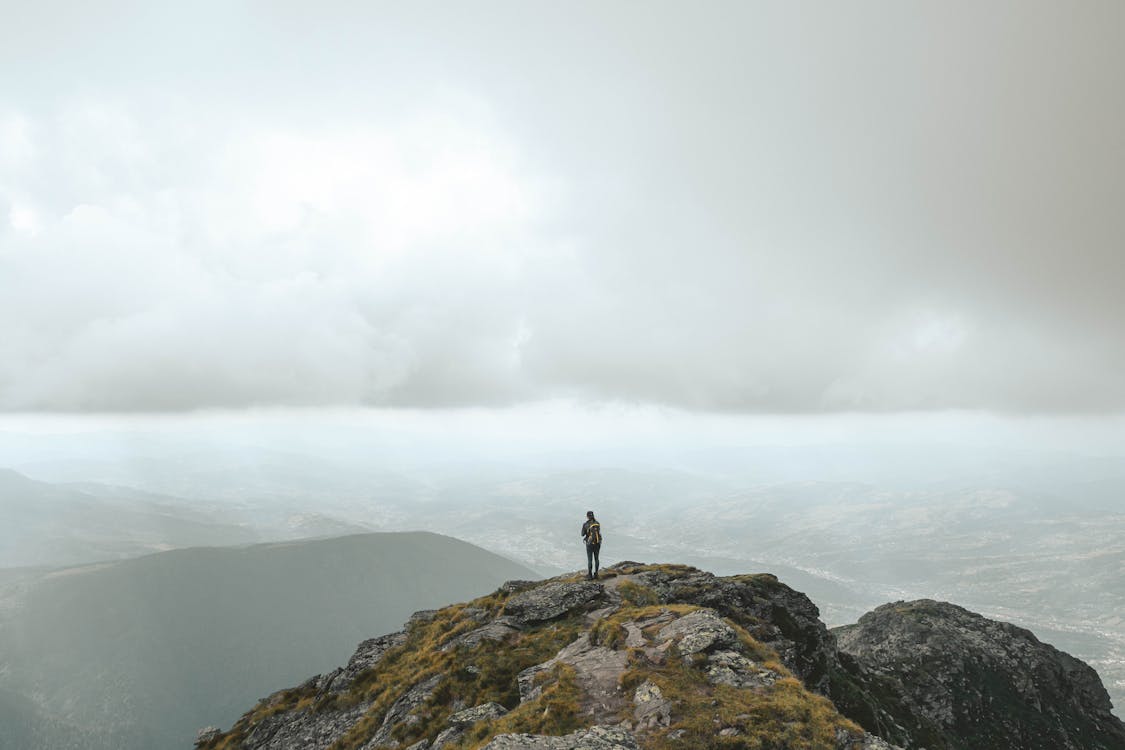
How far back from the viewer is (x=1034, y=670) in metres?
65.6

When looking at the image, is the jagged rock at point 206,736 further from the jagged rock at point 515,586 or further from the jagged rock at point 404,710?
the jagged rock at point 515,586

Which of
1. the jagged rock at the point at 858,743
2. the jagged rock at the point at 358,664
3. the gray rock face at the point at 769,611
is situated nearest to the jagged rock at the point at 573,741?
the jagged rock at the point at 858,743

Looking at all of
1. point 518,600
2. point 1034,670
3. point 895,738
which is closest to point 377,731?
point 518,600

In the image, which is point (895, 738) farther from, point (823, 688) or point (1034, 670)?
point (1034, 670)

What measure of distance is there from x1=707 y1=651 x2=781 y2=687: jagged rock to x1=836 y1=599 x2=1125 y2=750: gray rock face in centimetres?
3810

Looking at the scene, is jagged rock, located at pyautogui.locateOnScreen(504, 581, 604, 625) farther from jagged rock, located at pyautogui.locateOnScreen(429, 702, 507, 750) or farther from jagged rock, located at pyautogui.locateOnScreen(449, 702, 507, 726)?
jagged rock, located at pyautogui.locateOnScreen(429, 702, 507, 750)

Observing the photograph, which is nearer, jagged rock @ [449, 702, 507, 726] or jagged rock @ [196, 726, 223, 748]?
jagged rock @ [449, 702, 507, 726]

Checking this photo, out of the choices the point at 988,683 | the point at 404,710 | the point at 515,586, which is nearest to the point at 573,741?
the point at 404,710

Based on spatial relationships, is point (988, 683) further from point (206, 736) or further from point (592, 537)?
point (206, 736)

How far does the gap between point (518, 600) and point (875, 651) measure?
53.9 metres

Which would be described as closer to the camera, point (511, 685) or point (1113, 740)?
point (511, 685)

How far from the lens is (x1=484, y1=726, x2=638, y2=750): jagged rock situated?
2164 centimetres

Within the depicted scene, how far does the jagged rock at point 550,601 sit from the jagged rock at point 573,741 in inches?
831

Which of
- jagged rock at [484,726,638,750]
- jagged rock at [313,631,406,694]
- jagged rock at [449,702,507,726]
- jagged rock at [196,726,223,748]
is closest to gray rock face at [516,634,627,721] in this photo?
jagged rock at [449,702,507,726]
